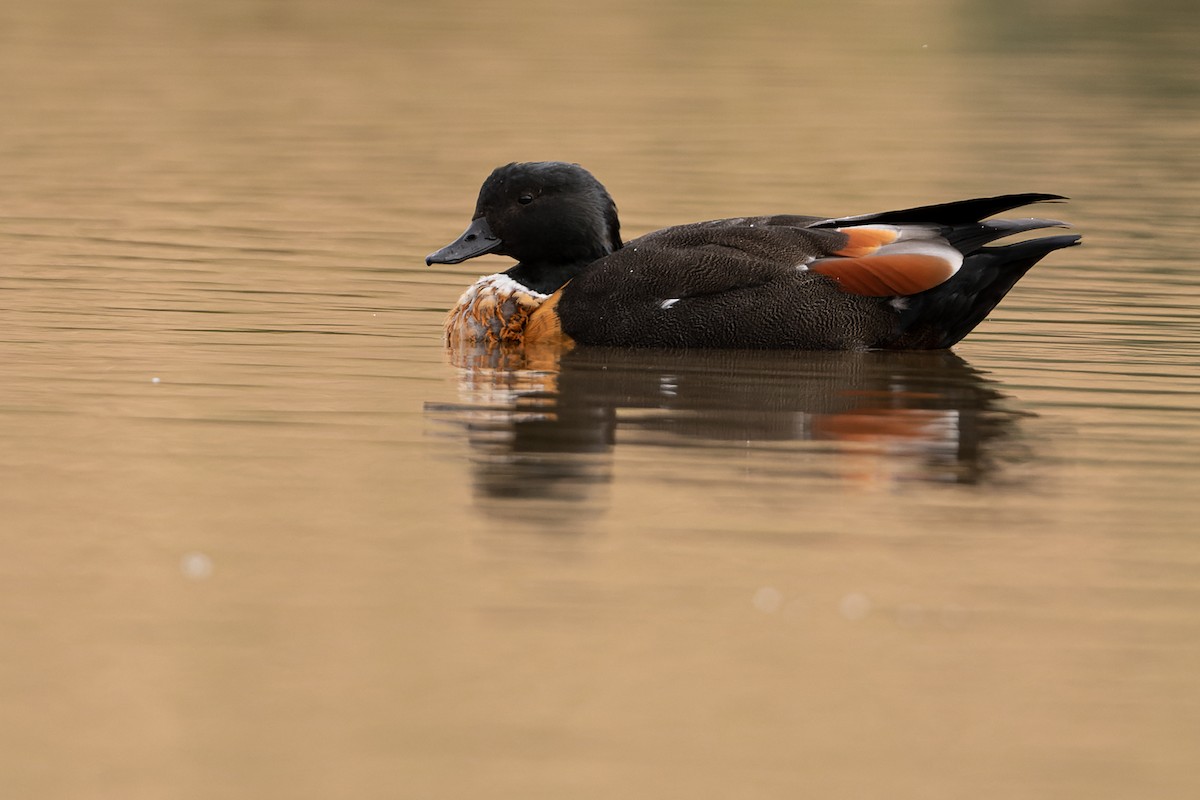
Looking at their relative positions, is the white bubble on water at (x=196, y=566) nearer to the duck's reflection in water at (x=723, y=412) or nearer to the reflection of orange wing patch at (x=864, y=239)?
the duck's reflection in water at (x=723, y=412)

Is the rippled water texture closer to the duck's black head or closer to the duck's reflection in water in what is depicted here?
the duck's reflection in water

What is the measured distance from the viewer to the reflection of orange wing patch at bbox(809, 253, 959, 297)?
10469mm

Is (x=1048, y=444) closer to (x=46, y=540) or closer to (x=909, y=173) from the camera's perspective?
(x=46, y=540)

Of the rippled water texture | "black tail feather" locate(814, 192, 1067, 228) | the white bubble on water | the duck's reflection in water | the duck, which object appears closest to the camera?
the rippled water texture

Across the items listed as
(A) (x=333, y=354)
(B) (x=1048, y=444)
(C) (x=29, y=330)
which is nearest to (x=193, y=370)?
(A) (x=333, y=354)

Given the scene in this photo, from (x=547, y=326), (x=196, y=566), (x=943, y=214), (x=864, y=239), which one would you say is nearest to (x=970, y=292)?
(x=943, y=214)

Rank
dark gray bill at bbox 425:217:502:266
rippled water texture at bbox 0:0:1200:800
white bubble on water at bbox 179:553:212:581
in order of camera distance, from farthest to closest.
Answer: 1. dark gray bill at bbox 425:217:502:266
2. white bubble on water at bbox 179:553:212:581
3. rippled water texture at bbox 0:0:1200:800

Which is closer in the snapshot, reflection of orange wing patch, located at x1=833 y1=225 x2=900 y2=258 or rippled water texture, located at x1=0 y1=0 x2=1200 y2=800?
rippled water texture, located at x1=0 y1=0 x2=1200 y2=800

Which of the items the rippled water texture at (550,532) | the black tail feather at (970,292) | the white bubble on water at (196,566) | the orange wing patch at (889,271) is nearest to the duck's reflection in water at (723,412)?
the rippled water texture at (550,532)

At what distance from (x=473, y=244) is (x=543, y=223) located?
42cm

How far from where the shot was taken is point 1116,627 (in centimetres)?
606

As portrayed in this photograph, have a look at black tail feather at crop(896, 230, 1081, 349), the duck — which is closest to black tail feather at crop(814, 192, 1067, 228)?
the duck

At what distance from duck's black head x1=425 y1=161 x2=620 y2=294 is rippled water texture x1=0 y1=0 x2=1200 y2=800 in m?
0.70

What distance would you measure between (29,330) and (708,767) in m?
6.99
